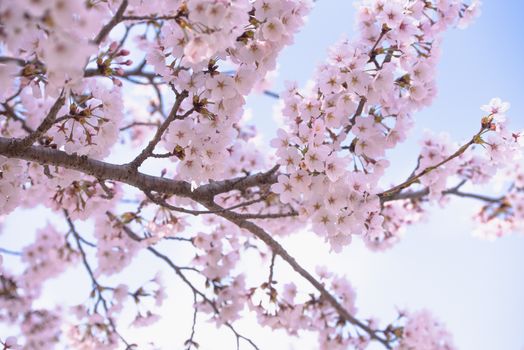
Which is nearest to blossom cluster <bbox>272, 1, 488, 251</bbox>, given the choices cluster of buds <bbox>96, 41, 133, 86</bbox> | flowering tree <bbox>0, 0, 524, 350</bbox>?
flowering tree <bbox>0, 0, 524, 350</bbox>

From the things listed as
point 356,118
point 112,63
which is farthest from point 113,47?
point 356,118

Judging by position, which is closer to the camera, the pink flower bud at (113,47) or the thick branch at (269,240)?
the pink flower bud at (113,47)

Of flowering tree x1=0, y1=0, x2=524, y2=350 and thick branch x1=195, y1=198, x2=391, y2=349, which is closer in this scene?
flowering tree x1=0, y1=0, x2=524, y2=350

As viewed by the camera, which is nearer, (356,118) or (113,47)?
(113,47)

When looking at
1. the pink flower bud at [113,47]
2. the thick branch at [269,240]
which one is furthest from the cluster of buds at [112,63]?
the thick branch at [269,240]

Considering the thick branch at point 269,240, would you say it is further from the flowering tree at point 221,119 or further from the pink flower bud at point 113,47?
the pink flower bud at point 113,47

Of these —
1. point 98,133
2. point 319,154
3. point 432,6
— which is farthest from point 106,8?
point 432,6

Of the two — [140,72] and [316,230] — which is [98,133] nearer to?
[316,230]

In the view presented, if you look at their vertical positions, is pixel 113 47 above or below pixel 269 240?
above

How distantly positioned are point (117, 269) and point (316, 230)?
3.04 meters

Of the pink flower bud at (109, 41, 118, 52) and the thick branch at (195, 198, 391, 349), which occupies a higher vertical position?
the pink flower bud at (109, 41, 118, 52)

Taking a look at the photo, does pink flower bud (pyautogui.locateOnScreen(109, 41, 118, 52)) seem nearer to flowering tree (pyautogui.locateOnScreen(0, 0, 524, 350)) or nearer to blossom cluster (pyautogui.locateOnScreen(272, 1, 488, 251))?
flowering tree (pyautogui.locateOnScreen(0, 0, 524, 350))

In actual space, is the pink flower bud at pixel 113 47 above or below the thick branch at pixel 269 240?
above

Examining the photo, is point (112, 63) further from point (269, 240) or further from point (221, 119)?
point (269, 240)
